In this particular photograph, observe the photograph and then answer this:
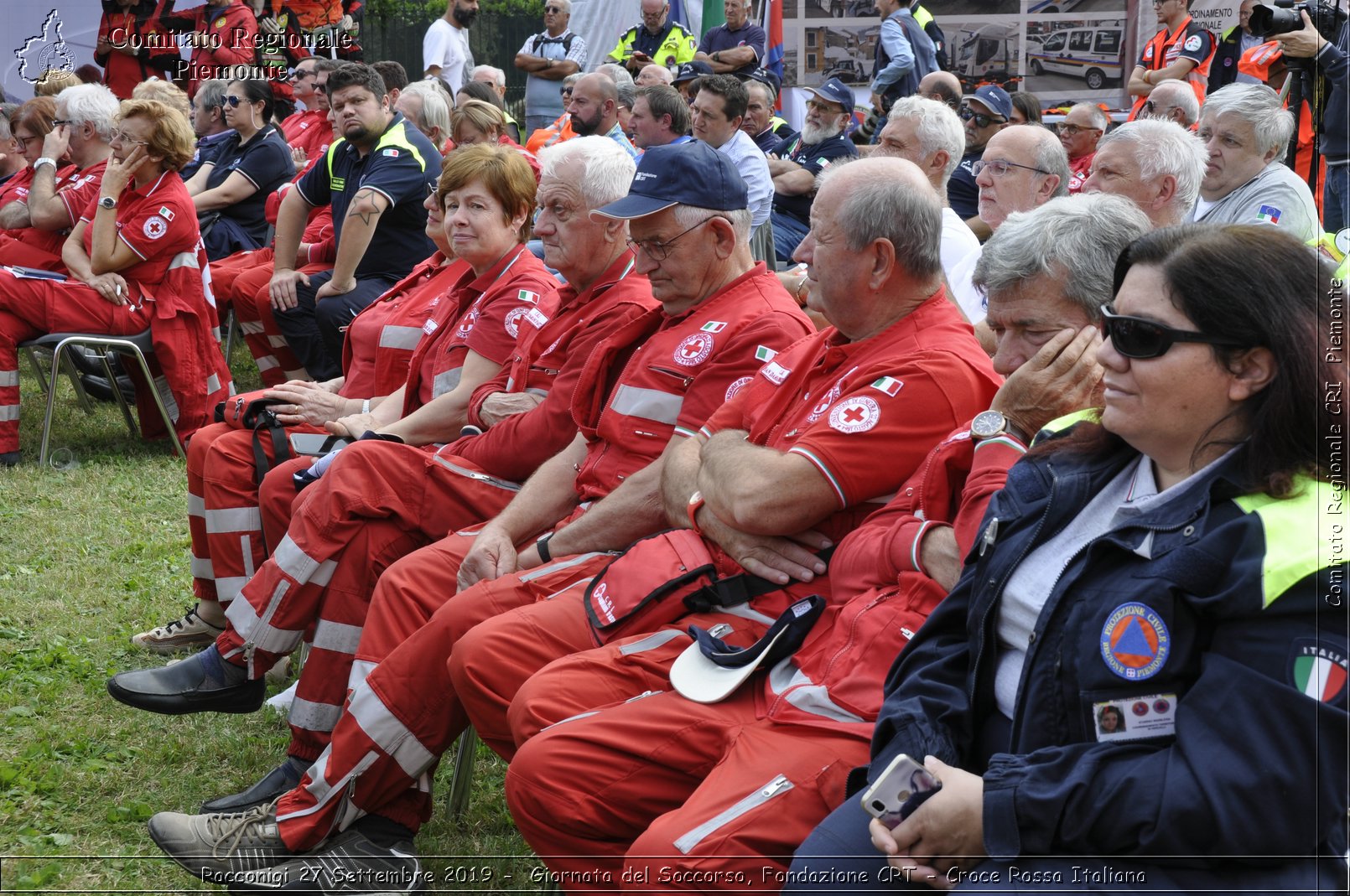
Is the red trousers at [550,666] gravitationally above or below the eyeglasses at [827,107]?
below

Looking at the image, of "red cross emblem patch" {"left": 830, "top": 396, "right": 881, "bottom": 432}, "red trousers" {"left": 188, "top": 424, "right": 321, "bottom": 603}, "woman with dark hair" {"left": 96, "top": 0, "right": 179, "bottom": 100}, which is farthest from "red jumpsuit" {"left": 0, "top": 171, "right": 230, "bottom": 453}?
"woman with dark hair" {"left": 96, "top": 0, "right": 179, "bottom": 100}

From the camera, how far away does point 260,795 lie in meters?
3.44

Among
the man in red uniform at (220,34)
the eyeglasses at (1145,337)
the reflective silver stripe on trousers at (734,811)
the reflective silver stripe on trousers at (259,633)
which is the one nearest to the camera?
the eyeglasses at (1145,337)

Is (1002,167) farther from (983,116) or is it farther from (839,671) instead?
(839,671)

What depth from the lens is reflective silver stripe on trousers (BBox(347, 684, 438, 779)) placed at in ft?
10.2

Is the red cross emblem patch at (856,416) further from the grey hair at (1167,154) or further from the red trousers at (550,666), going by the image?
the grey hair at (1167,154)

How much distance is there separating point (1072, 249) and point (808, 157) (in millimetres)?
6606

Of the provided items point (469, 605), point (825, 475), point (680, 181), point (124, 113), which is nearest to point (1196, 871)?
point (825, 475)

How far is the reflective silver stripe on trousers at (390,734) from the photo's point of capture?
310cm

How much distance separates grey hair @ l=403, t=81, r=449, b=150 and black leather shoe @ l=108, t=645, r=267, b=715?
221 inches

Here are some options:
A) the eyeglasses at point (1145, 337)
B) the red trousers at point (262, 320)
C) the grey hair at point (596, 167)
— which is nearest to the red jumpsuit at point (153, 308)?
the red trousers at point (262, 320)

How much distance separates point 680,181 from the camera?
3482 millimetres

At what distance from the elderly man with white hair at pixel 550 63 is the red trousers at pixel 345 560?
29.8ft

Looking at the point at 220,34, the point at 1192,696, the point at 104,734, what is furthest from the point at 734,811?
the point at 220,34
